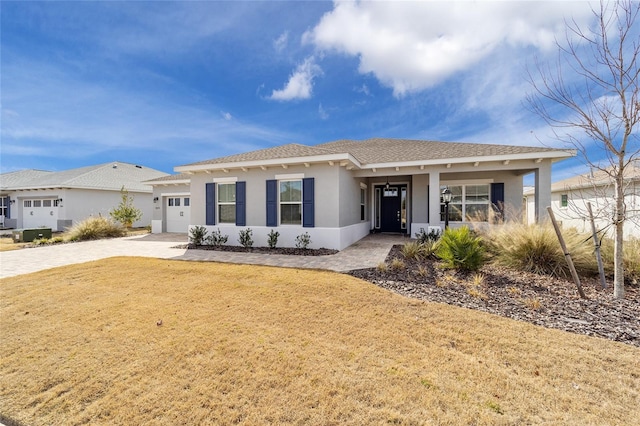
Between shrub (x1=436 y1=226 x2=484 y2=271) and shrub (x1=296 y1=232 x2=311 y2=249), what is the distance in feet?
15.4

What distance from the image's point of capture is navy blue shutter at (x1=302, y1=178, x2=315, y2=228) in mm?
9703

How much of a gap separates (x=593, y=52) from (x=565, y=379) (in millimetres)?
5632

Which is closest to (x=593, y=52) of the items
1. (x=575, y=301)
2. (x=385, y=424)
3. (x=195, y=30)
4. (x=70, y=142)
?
Answer: (x=575, y=301)

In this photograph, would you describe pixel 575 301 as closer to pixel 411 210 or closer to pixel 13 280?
pixel 411 210

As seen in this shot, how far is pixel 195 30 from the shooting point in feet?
30.1

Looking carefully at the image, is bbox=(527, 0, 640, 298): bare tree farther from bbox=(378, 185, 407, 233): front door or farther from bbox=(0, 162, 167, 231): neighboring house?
bbox=(0, 162, 167, 231): neighboring house

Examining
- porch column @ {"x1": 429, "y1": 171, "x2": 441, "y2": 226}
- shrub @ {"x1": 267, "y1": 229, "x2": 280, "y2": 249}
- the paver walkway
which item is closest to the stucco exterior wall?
the paver walkway

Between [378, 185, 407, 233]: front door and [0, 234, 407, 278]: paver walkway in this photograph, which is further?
[378, 185, 407, 233]: front door

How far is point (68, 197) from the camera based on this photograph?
60.8 ft

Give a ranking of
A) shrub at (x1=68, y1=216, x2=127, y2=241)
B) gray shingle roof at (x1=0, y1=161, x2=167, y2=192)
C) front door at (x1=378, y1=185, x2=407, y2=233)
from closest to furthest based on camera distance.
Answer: shrub at (x1=68, y1=216, x2=127, y2=241)
front door at (x1=378, y1=185, x2=407, y2=233)
gray shingle roof at (x1=0, y1=161, x2=167, y2=192)

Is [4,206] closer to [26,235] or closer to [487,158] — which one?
[26,235]

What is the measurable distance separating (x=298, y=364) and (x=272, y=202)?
308 inches

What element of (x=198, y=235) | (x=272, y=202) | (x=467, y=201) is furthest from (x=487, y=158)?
(x=198, y=235)

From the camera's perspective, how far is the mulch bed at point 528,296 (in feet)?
12.6
